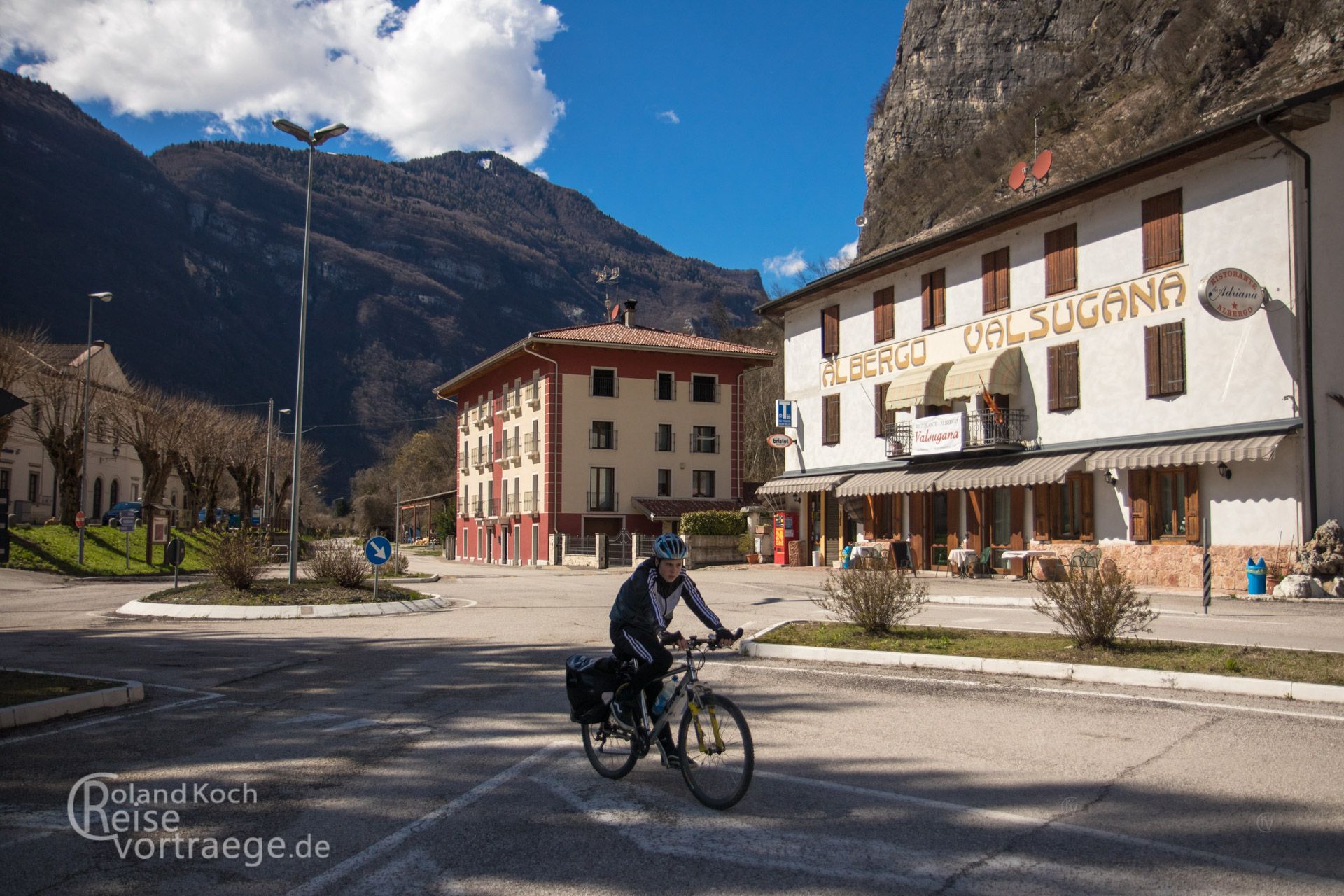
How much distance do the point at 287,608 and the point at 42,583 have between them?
1739 centimetres

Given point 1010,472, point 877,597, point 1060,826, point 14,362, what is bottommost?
point 1060,826

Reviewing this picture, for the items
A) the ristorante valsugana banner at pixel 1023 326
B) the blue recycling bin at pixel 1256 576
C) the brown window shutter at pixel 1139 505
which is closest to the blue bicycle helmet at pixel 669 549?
the blue recycling bin at pixel 1256 576

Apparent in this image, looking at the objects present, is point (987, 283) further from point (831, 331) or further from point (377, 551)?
point (377, 551)

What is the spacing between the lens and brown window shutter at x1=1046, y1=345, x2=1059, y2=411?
1070 inches

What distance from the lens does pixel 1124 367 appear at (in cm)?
2527

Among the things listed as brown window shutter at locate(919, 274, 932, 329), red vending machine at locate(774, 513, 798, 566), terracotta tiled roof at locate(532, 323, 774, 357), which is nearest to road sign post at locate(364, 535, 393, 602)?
brown window shutter at locate(919, 274, 932, 329)

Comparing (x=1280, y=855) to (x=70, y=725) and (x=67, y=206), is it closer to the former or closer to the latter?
(x=70, y=725)

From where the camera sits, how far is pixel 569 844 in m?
4.93

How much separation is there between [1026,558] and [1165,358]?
20.2 ft

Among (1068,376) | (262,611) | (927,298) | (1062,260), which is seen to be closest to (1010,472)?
(1068,376)

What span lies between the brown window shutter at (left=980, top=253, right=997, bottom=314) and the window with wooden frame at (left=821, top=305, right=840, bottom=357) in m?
6.81

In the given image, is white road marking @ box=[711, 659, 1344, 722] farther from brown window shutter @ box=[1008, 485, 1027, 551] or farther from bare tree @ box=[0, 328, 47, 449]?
bare tree @ box=[0, 328, 47, 449]

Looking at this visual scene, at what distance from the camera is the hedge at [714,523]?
38.6 metres

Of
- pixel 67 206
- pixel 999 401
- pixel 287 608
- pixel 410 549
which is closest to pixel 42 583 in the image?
pixel 287 608
